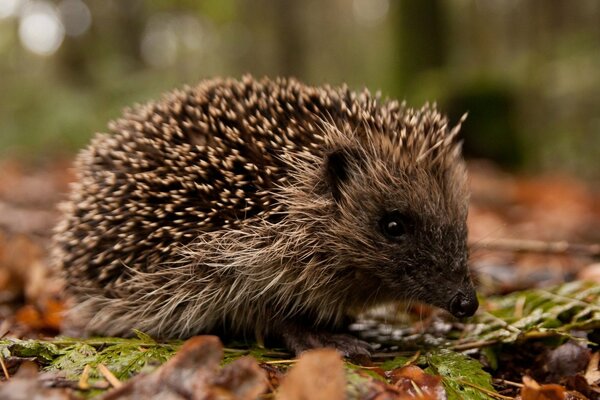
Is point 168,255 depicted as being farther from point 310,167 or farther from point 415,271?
point 415,271

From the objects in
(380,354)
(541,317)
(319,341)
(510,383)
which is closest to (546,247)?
(541,317)

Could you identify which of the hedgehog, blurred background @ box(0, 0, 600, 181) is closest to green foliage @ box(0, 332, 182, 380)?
the hedgehog

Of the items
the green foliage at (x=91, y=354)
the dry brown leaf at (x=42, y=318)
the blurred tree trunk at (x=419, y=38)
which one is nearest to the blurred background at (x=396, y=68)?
the blurred tree trunk at (x=419, y=38)

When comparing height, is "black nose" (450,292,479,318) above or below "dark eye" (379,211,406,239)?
below

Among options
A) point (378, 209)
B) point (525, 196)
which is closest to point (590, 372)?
point (378, 209)

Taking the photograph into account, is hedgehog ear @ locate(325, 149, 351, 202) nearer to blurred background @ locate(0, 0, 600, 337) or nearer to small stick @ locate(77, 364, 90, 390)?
blurred background @ locate(0, 0, 600, 337)

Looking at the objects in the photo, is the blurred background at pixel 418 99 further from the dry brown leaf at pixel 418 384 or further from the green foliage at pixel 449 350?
the dry brown leaf at pixel 418 384
